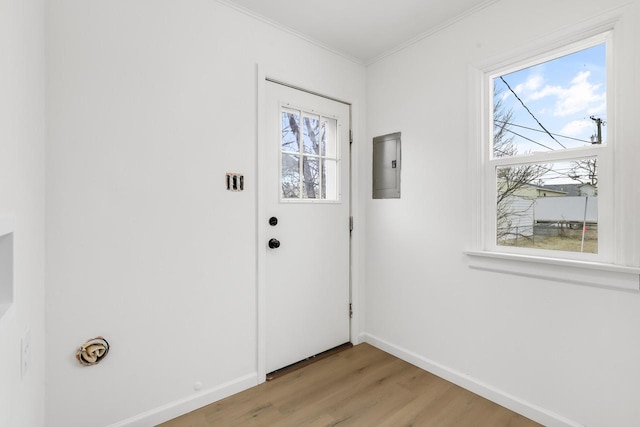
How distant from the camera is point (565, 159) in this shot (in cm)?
174

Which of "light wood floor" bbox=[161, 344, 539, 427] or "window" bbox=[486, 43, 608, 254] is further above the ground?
"window" bbox=[486, 43, 608, 254]

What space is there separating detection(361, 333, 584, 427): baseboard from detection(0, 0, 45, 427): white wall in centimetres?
222

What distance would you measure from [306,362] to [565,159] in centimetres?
220

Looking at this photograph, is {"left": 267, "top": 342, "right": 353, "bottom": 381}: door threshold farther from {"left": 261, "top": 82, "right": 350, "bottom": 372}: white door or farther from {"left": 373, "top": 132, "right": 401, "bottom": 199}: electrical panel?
{"left": 373, "top": 132, "right": 401, "bottom": 199}: electrical panel

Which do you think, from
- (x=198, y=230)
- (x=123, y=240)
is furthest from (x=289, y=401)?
(x=123, y=240)

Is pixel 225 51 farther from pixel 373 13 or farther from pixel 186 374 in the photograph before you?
pixel 186 374

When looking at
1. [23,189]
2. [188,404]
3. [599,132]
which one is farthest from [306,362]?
[599,132]

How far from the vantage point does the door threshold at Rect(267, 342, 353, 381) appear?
2.23 m

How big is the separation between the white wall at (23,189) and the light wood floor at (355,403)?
0.90 metres

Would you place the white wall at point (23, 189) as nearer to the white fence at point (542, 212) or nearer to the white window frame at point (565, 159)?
the white window frame at point (565, 159)

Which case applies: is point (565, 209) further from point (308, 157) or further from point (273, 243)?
point (273, 243)

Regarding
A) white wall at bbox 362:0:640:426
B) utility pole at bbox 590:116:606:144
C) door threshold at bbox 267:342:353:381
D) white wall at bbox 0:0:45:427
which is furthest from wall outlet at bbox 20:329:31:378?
utility pole at bbox 590:116:606:144

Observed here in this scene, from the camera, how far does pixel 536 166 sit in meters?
1.87

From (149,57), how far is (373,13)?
4.78ft
